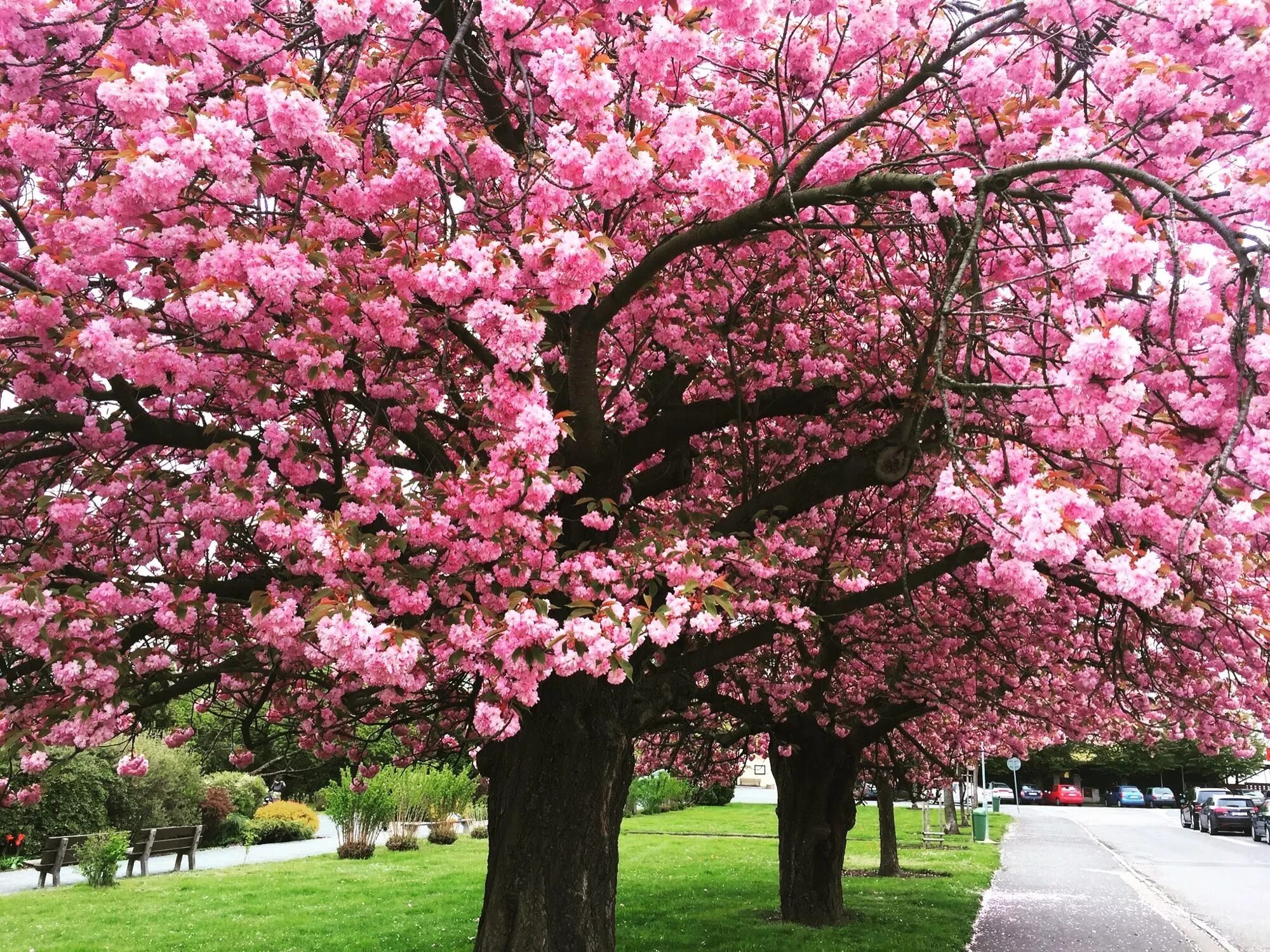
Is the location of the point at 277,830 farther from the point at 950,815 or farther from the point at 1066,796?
the point at 1066,796

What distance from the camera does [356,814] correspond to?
62.1 feet

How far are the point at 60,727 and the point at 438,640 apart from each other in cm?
246

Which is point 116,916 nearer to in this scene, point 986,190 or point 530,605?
point 530,605

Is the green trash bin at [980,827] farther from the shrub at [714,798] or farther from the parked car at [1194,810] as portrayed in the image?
the parked car at [1194,810]

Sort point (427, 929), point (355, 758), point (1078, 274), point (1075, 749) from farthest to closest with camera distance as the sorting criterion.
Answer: point (1075, 749)
point (427, 929)
point (355, 758)
point (1078, 274)

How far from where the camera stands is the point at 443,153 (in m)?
4.32

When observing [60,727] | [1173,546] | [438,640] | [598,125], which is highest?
[598,125]

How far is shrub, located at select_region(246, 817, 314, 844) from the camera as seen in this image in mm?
22312

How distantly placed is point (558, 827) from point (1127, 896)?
13111 millimetres

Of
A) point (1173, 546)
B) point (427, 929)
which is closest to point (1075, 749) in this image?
point (427, 929)

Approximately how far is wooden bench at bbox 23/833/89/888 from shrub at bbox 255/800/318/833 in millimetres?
8425

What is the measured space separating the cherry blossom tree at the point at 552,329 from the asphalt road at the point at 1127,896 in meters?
6.25

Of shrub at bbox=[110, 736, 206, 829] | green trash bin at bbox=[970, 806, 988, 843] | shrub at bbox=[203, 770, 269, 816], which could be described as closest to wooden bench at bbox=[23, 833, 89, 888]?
shrub at bbox=[110, 736, 206, 829]

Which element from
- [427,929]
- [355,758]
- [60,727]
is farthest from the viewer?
[427,929]
